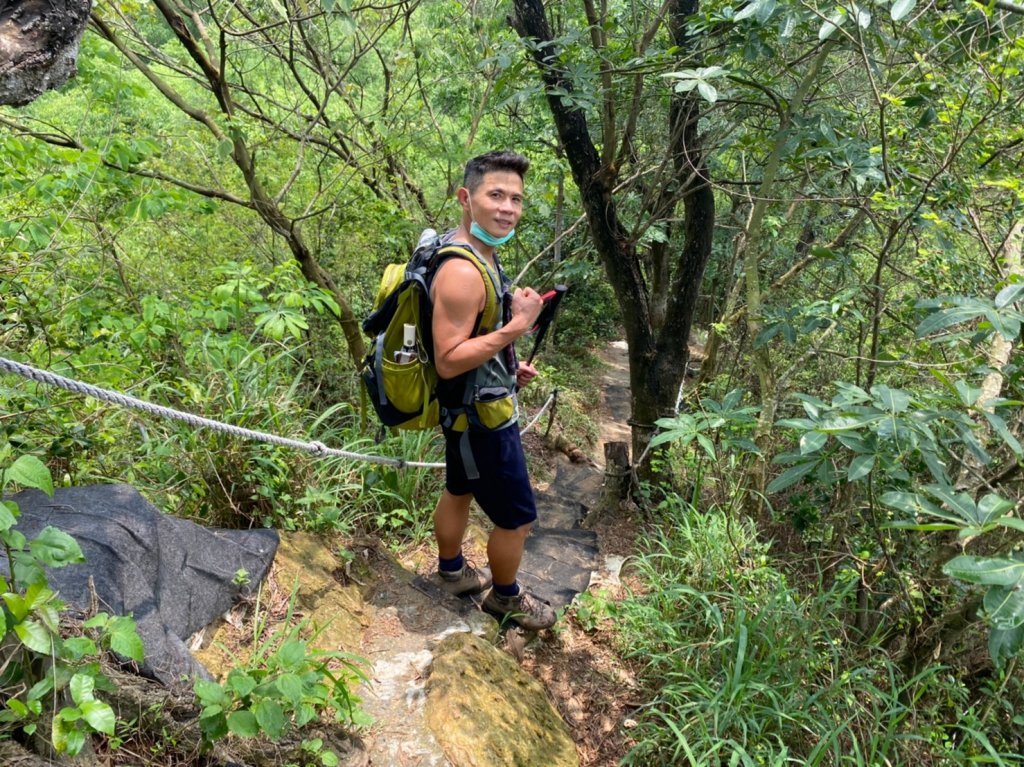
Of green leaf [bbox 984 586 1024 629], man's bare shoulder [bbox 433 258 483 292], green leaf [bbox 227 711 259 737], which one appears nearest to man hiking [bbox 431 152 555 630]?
man's bare shoulder [bbox 433 258 483 292]

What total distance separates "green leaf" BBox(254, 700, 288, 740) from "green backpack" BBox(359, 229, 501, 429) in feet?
4.42

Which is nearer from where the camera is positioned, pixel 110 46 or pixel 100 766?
pixel 100 766

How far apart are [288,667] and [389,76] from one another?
17.5ft

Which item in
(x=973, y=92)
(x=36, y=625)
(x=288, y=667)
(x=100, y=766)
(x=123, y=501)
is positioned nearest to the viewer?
(x=36, y=625)

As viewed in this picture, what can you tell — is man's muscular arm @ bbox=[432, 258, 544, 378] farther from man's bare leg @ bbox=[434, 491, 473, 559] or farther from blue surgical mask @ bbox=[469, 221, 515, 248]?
man's bare leg @ bbox=[434, 491, 473, 559]

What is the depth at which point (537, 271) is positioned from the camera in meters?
10.1

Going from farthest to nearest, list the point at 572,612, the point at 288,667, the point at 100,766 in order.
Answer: the point at 572,612 → the point at 288,667 → the point at 100,766

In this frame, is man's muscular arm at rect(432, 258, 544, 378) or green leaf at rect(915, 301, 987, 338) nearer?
green leaf at rect(915, 301, 987, 338)

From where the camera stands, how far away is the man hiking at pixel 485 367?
243 cm

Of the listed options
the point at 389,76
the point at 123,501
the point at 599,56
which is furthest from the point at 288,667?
the point at 389,76

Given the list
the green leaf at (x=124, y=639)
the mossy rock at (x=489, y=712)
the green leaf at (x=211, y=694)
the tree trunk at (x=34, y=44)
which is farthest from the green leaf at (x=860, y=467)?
the tree trunk at (x=34, y=44)

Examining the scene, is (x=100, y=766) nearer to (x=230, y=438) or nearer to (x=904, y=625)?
(x=230, y=438)

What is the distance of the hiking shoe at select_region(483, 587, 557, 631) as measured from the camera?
3.21 meters

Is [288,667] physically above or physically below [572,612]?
above
